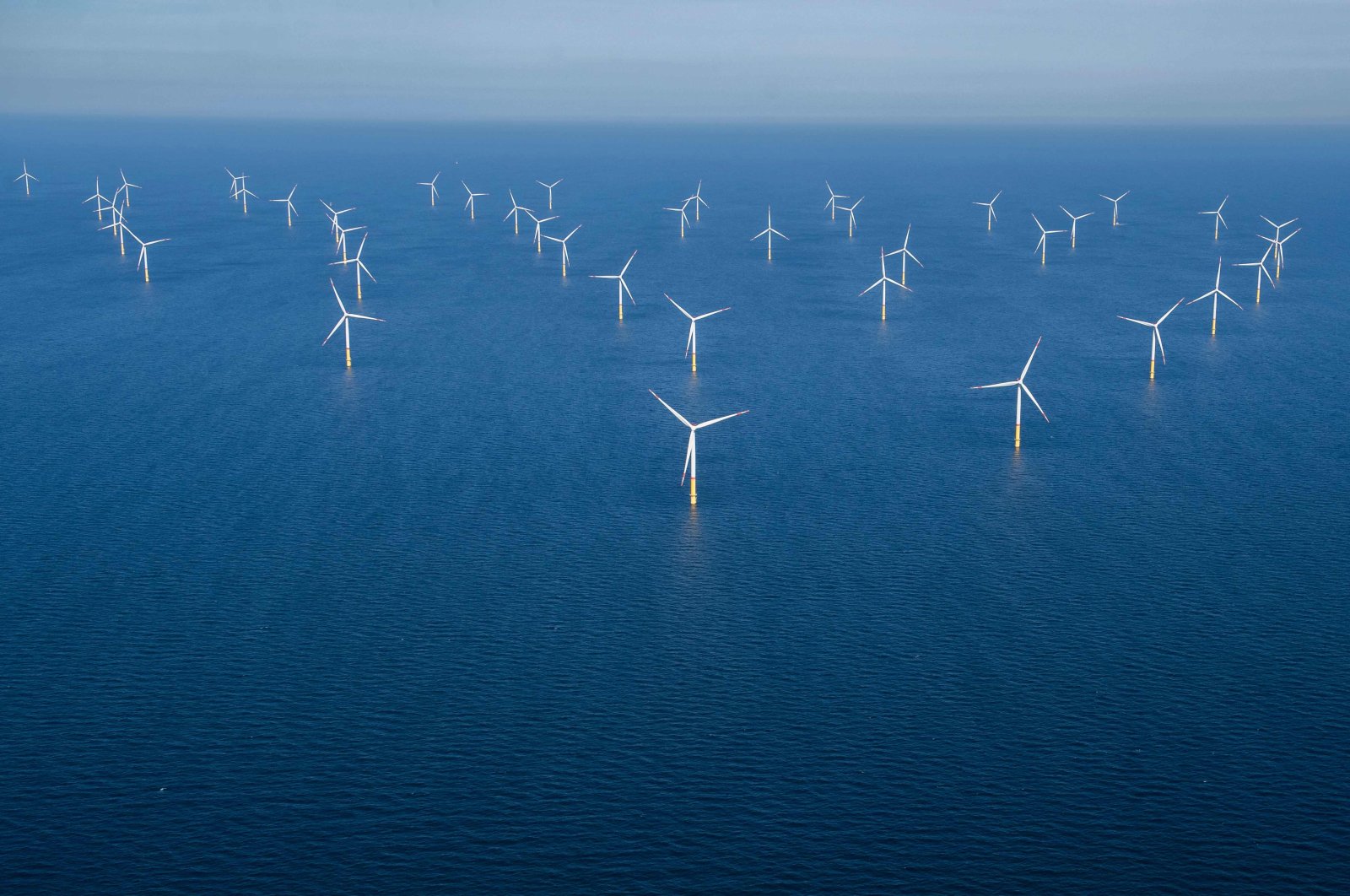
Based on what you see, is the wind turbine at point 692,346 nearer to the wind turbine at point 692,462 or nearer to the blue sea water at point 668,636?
the blue sea water at point 668,636

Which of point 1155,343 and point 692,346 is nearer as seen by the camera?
point 1155,343

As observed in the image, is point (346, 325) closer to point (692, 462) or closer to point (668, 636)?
point (692, 462)

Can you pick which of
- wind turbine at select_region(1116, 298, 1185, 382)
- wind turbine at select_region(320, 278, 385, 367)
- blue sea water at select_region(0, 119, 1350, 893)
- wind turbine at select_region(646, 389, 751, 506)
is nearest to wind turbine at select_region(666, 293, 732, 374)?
blue sea water at select_region(0, 119, 1350, 893)

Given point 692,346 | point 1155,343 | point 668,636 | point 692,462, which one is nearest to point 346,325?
point 692,346

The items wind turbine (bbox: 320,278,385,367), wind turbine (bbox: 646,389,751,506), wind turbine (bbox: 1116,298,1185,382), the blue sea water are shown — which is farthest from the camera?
wind turbine (bbox: 320,278,385,367)

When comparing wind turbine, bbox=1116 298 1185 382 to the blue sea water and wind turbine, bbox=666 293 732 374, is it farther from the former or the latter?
wind turbine, bbox=666 293 732 374

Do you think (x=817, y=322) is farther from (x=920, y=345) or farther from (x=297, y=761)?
(x=297, y=761)

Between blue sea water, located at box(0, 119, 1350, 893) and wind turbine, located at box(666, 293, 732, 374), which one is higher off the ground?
wind turbine, located at box(666, 293, 732, 374)

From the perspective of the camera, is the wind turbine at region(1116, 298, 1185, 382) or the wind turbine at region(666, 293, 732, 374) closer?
the wind turbine at region(1116, 298, 1185, 382)

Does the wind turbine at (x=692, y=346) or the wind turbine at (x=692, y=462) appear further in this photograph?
the wind turbine at (x=692, y=346)

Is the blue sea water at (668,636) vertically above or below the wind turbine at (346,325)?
below

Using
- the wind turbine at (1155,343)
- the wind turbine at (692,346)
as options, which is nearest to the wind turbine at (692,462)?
the wind turbine at (692,346)

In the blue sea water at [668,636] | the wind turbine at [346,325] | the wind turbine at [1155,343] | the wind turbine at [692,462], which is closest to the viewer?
the blue sea water at [668,636]
